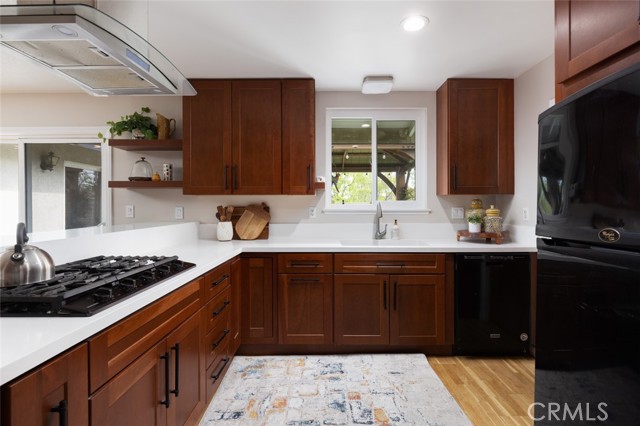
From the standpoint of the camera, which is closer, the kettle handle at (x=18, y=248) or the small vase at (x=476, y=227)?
the kettle handle at (x=18, y=248)

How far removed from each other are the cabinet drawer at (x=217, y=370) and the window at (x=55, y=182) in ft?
6.88

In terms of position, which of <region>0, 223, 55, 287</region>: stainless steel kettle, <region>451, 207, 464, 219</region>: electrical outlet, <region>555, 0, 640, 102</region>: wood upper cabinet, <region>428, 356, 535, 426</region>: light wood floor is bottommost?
<region>428, 356, 535, 426</region>: light wood floor

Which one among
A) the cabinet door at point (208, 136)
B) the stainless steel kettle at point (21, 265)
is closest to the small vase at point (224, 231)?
the cabinet door at point (208, 136)

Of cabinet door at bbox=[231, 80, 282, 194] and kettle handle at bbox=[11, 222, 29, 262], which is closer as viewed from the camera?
kettle handle at bbox=[11, 222, 29, 262]

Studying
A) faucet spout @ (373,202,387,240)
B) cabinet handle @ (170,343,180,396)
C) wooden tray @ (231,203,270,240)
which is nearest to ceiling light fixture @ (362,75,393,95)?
faucet spout @ (373,202,387,240)

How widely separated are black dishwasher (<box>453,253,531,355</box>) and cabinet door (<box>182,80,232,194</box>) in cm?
211

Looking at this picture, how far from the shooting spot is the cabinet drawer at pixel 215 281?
179 centimetres

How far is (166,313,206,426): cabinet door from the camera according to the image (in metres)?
1.36

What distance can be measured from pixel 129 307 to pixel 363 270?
180 centimetres

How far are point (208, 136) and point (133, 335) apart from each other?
2.07 metres

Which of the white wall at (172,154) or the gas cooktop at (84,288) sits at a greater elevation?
the white wall at (172,154)

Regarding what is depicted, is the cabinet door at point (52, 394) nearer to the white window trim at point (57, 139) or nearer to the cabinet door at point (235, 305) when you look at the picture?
the cabinet door at point (235, 305)

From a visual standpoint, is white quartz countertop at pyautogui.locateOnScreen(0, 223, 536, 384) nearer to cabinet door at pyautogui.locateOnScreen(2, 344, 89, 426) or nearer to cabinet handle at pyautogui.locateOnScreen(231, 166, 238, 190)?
cabinet door at pyautogui.locateOnScreen(2, 344, 89, 426)

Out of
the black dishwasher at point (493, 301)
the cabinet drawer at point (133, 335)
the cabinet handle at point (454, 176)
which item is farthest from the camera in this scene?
the cabinet handle at point (454, 176)
